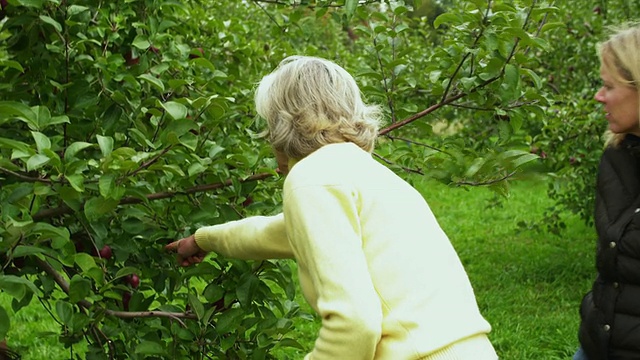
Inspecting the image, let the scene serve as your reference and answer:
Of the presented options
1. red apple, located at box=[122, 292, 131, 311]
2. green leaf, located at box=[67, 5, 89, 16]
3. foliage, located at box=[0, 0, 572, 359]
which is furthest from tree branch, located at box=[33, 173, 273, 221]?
green leaf, located at box=[67, 5, 89, 16]

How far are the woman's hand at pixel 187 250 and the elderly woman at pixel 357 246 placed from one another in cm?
57

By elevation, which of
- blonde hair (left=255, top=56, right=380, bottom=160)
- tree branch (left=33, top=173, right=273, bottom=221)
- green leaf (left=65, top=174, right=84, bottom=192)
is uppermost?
blonde hair (left=255, top=56, right=380, bottom=160)

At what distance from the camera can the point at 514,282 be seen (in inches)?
255

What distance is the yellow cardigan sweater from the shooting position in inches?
65.1

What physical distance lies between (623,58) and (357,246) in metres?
0.88

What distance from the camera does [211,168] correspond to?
2.35m

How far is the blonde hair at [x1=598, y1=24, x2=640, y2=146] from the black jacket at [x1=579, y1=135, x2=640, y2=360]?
77mm

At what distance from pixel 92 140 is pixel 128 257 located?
442 millimetres

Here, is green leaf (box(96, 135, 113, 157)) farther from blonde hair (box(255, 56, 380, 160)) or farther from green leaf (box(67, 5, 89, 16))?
green leaf (box(67, 5, 89, 16))

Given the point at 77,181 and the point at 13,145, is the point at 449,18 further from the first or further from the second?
the point at 13,145

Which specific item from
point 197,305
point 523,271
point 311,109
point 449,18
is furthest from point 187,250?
point 523,271

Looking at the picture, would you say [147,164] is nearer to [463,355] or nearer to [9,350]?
[463,355]

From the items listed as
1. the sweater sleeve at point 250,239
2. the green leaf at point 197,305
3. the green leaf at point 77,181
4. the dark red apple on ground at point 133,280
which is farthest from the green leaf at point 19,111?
the dark red apple on ground at point 133,280

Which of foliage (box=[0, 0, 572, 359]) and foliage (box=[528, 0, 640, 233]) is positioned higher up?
foliage (box=[0, 0, 572, 359])
